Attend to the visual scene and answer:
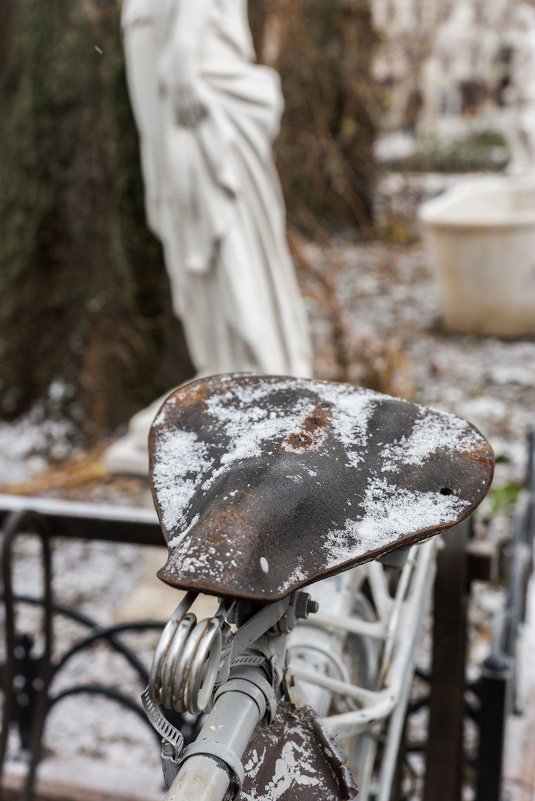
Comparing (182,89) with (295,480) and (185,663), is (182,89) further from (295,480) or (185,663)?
(185,663)

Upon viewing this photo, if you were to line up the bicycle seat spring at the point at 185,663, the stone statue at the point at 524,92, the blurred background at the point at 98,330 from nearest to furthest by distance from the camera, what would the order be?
the bicycle seat spring at the point at 185,663 < the blurred background at the point at 98,330 < the stone statue at the point at 524,92

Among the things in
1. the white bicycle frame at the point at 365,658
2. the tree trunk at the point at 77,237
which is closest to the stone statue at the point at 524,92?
the tree trunk at the point at 77,237

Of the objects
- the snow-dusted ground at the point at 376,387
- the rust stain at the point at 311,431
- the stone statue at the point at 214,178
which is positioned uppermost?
the rust stain at the point at 311,431

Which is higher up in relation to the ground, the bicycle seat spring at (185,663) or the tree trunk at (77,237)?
the bicycle seat spring at (185,663)

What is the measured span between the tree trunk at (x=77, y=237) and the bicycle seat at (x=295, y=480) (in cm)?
449

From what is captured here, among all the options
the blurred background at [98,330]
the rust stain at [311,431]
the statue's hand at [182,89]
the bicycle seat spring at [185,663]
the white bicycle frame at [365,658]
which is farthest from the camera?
the blurred background at [98,330]

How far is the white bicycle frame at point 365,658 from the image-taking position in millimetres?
1000

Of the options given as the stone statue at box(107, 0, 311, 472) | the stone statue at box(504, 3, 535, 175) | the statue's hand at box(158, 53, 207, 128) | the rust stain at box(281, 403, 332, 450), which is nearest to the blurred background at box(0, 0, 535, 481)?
the stone statue at box(107, 0, 311, 472)

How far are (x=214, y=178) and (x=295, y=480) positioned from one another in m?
2.73

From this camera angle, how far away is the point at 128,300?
17.9ft

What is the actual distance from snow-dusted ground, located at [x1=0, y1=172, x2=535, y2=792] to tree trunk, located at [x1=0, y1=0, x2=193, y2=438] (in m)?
0.45

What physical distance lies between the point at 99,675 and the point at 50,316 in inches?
118

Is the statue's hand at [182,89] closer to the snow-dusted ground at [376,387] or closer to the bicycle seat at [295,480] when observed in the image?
the snow-dusted ground at [376,387]

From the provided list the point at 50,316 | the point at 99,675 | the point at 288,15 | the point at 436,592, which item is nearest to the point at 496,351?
the point at 288,15
